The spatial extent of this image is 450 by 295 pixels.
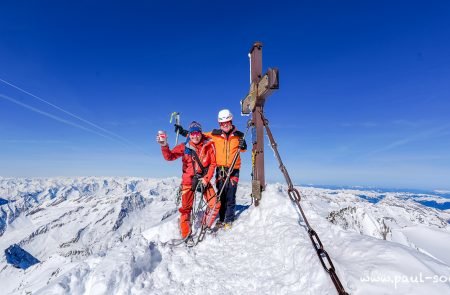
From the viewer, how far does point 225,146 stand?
966 centimetres

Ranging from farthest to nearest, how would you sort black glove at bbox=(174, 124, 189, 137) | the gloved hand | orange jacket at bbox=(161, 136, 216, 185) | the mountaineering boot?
1. black glove at bbox=(174, 124, 189, 137)
2. orange jacket at bbox=(161, 136, 216, 185)
3. the gloved hand
4. the mountaineering boot

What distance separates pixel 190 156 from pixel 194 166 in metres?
0.39

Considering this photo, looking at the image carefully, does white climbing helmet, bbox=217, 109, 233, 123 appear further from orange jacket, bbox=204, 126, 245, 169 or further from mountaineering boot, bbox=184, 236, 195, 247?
mountaineering boot, bbox=184, 236, 195, 247

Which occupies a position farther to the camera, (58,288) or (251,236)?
(251,236)

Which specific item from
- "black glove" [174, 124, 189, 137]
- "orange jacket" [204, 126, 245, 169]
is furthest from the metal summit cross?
"black glove" [174, 124, 189, 137]

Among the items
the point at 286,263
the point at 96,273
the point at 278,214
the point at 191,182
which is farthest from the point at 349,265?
the point at 191,182

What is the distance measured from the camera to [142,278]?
5.86 metres

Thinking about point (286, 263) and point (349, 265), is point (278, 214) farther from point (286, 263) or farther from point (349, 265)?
point (349, 265)

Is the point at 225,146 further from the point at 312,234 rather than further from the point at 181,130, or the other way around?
the point at 312,234

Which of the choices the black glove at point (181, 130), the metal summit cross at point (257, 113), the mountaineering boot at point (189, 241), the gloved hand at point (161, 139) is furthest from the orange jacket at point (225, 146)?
the mountaineering boot at point (189, 241)

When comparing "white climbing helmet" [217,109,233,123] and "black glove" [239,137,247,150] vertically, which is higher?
"white climbing helmet" [217,109,233,123]

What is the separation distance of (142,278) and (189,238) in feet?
8.84

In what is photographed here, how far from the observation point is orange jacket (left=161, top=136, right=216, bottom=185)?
370 inches

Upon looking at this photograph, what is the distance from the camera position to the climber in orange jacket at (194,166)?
9172 millimetres
